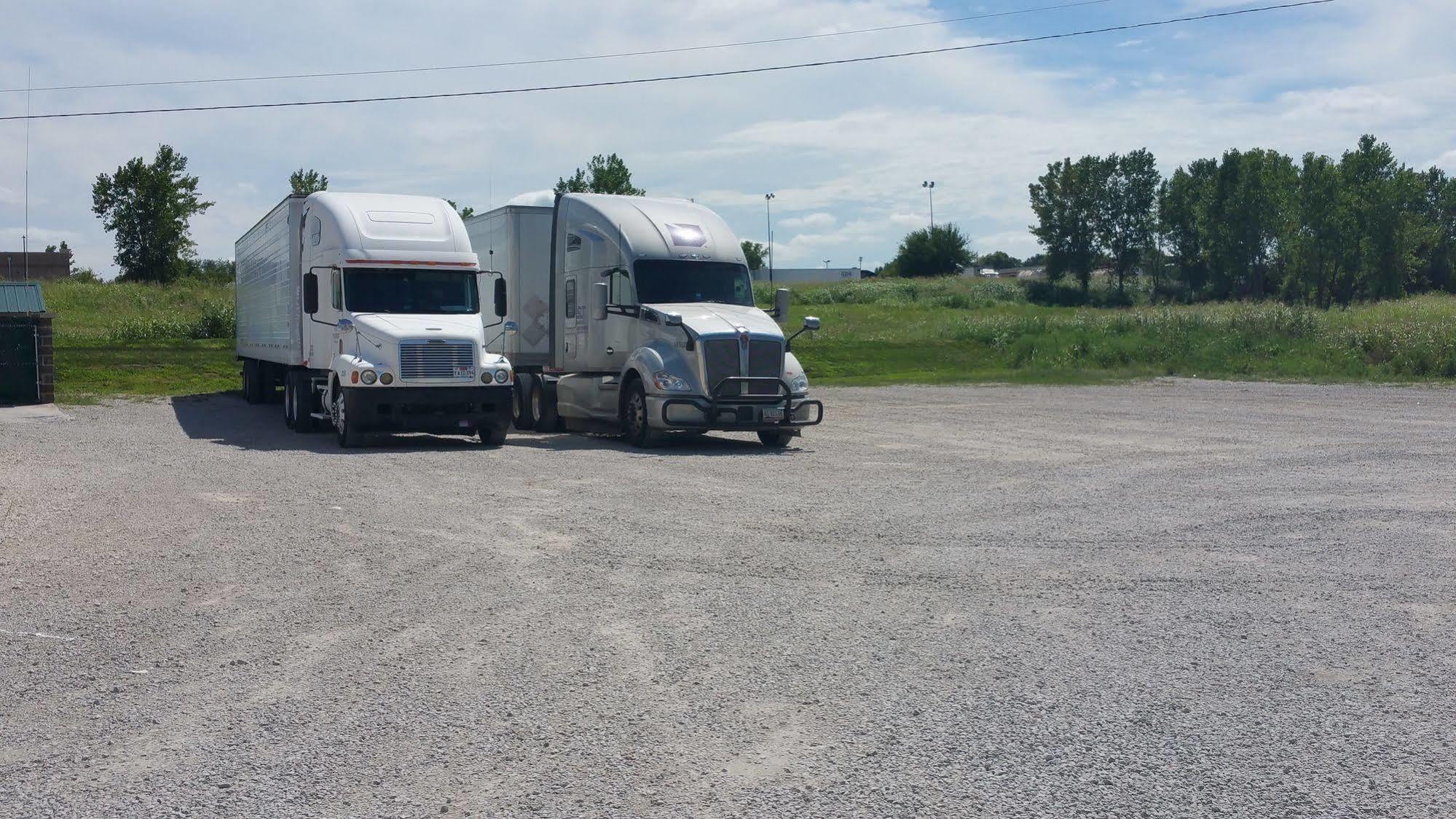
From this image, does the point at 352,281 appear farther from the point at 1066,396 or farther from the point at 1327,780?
the point at 1066,396

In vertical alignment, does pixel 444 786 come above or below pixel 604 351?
below

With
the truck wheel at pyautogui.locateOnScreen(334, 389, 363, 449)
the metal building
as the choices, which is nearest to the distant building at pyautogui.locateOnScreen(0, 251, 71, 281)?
the metal building

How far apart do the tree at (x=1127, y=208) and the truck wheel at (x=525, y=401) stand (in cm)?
10465

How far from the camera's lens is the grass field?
118 feet

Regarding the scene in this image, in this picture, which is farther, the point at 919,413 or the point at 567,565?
the point at 919,413

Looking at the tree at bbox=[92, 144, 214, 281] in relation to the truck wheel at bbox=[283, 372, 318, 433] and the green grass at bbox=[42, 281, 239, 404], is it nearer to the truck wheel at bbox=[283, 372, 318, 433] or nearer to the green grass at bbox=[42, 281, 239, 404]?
the green grass at bbox=[42, 281, 239, 404]

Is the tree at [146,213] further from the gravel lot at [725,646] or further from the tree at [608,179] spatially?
the gravel lot at [725,646]

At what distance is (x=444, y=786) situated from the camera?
4.68 meters

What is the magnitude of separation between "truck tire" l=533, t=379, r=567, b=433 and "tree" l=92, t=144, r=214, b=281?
49304 mm

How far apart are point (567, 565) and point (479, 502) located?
356 cm

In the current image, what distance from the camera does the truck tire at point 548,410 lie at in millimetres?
21766

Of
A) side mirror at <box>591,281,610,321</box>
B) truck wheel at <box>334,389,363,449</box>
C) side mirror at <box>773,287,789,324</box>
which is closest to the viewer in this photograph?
truck wheel at <box>334,389,363,449</box>

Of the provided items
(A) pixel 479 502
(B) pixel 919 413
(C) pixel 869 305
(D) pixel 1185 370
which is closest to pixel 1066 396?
(B) pixel 919 413


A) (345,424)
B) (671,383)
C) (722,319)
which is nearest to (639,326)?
(722,319)
